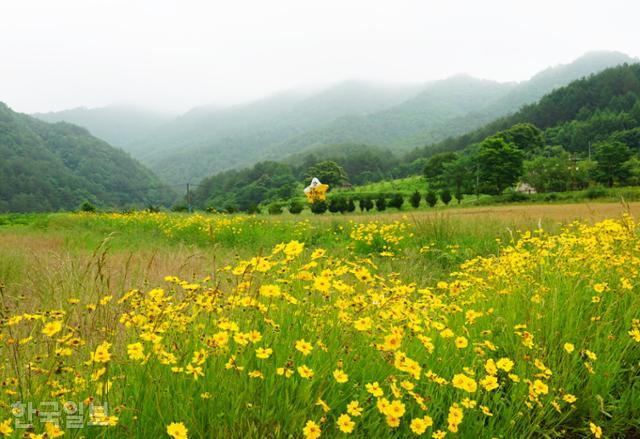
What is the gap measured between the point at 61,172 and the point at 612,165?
318ft

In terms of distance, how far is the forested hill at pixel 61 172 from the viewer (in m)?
78.4

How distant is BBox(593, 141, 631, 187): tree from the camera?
167ft

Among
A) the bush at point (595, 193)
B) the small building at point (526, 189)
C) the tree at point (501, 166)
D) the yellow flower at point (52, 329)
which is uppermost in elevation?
the yellow flower at point (52, 329)

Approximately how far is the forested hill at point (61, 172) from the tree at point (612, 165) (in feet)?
275

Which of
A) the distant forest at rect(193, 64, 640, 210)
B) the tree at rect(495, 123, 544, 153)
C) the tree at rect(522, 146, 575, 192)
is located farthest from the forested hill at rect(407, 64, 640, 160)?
the tree at rect(522, 146, 575, 192)

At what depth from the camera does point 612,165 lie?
51.2 m

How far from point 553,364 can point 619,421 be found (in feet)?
1.65

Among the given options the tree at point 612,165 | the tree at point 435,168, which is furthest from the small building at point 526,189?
the tree at point 435,168

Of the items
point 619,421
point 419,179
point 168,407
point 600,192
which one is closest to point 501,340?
point 619,421

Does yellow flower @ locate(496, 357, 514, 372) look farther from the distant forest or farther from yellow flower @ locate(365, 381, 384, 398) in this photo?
the distant forest

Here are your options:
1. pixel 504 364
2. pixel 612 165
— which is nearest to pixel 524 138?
pixel 612 165

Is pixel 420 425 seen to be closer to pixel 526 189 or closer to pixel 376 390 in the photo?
pixel 376 390

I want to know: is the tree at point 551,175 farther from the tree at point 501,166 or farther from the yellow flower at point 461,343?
the yellow flower at point 461,343

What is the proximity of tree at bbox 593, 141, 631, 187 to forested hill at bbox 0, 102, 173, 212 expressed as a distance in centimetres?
8383
